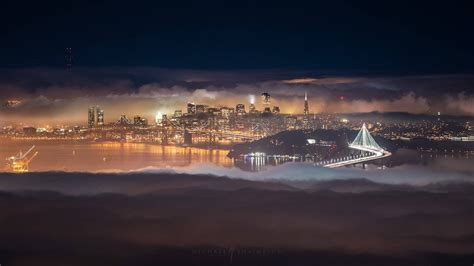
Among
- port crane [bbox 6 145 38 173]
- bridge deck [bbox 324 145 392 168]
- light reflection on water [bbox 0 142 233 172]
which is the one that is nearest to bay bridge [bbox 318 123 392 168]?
bridge deck [bbox 324 145 392 168]

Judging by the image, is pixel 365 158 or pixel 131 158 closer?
pixel 131 158

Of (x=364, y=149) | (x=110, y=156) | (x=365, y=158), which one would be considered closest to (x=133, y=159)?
(x=110, y=156)

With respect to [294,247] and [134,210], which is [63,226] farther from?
[294,247]

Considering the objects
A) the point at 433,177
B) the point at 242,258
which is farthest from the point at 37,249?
the point at 433,177

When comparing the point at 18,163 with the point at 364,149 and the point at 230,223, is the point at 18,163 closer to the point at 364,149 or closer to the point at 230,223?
the point at 230,223

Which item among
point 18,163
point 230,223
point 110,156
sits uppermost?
point 110,156

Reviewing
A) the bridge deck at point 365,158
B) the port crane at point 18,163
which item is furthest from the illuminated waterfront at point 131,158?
the bridge deck at point 365,158
